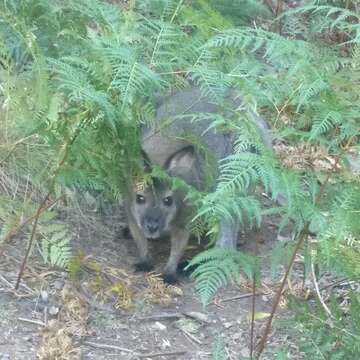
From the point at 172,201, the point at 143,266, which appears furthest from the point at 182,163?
the point at 143,266

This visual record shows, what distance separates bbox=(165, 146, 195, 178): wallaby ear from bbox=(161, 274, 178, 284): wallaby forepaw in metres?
0.60

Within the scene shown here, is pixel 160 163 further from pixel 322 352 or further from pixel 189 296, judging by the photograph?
pixel 322 352

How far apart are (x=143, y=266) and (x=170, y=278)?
177 millimetres

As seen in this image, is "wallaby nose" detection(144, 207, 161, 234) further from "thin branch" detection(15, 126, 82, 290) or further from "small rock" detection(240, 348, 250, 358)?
"small rock" detection(240, 348, 250, 358)

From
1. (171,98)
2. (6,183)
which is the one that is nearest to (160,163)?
(171,98)

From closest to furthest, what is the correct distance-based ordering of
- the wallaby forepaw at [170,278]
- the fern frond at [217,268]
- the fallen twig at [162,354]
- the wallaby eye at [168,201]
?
1. the fern frond at [217,268]
2. the fallen twig at [162,354]
3. the wallaby forepaw at [170,278]
4. the wallaby eye at [168,201]

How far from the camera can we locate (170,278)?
18.2ft

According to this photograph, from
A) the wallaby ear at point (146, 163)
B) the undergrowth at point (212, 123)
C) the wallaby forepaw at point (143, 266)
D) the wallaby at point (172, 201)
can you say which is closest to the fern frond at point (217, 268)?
the undergrowth at point (212, 123)

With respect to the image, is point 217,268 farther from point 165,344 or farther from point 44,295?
point 44,295

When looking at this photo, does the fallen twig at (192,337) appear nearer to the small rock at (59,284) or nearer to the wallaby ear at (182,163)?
the small rock at (59,284)

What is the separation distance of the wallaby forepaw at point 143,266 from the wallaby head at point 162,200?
16 cm

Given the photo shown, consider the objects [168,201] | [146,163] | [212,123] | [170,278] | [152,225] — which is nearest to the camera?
[212,123]

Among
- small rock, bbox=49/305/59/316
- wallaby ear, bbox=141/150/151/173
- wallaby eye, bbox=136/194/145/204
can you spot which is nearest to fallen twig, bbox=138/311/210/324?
small rock, bbox=49/305/59/316

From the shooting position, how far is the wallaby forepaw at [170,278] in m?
5.50
